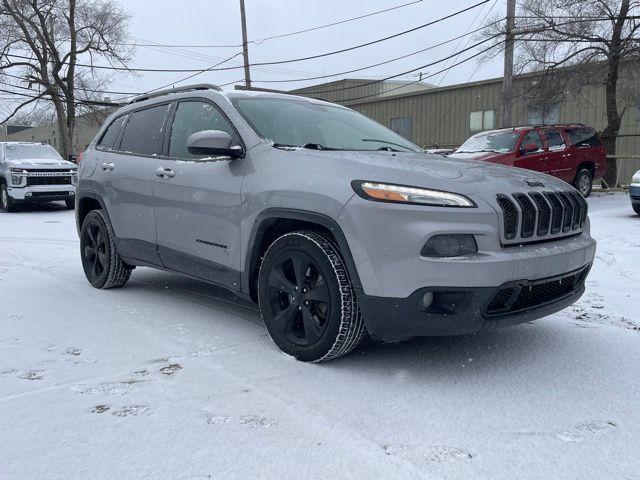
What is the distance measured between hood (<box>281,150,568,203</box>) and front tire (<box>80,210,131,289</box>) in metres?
2.44

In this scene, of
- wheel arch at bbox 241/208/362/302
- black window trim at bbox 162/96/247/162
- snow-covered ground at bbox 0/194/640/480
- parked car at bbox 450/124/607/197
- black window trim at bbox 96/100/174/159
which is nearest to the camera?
snow-covered ground at bbox 0/194/640/480

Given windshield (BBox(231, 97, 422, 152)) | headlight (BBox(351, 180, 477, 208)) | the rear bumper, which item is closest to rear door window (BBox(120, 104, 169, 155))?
windshield (BBox(231, 97, 422, 152))

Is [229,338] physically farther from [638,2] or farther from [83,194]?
[638,2]

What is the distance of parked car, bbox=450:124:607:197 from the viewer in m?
11.6

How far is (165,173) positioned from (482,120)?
23.5m

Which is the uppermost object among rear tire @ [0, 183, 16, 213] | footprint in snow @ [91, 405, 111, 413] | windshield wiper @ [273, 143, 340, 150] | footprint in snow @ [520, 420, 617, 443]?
windshield wiper @ [273, 143, 340, 150]

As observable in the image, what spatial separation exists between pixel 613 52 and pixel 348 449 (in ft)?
59.2

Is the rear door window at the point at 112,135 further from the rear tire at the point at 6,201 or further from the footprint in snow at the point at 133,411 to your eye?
the rear tire at the point at 6,201

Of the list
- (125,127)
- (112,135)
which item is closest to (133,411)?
(125,127)

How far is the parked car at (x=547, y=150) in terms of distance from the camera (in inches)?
455

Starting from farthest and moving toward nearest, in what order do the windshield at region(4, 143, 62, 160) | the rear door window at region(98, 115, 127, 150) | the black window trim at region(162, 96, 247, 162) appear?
1. the windshield at region(4, 143, 62, 160)
2. the rear door window at region(98, 115, 127, 150)
3. the black window trim at region(162, 96, 247, 162)

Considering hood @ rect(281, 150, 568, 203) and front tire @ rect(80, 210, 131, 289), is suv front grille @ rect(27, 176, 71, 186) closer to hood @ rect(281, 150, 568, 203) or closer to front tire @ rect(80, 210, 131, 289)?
front tire @ rect(80, 210, 131, 289)

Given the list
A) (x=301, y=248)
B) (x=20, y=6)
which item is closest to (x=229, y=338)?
(x=301, y=248)

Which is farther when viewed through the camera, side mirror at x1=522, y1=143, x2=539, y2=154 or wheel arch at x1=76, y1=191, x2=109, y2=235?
side mirror at x1=522, y1=143, x2=539, y2=154
